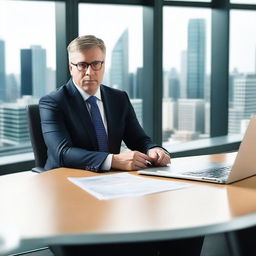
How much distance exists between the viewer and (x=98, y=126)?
2113mm

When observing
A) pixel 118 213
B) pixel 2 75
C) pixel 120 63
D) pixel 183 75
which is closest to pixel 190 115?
pixel 183 75

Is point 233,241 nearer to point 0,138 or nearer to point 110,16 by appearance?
point 0,138

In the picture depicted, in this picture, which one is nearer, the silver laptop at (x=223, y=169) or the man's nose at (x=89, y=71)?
the silver laptop at (x=223, y=169)

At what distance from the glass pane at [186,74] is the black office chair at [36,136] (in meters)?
1.56

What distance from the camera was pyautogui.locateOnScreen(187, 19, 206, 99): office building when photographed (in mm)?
3760

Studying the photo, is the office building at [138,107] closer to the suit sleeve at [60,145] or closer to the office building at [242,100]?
the office building at [242,100]

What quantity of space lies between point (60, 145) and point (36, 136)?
Answer: 272 mm

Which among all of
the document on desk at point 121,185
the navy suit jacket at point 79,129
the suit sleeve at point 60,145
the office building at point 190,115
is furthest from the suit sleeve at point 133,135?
the office building at point 190,115

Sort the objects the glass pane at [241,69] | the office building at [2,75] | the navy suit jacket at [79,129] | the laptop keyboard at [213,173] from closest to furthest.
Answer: the laptop keyboard at [213,173] < the navy suit jacket at [79,129] < the office building at [2,75] < the glass pane at [241,69]

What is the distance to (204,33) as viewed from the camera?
3.87m

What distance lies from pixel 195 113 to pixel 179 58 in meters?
0.43

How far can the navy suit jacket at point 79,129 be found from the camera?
1.86 meters

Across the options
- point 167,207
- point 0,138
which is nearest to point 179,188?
point 167,207

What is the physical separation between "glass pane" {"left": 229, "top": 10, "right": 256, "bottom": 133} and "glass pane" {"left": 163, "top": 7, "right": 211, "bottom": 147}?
222mm
